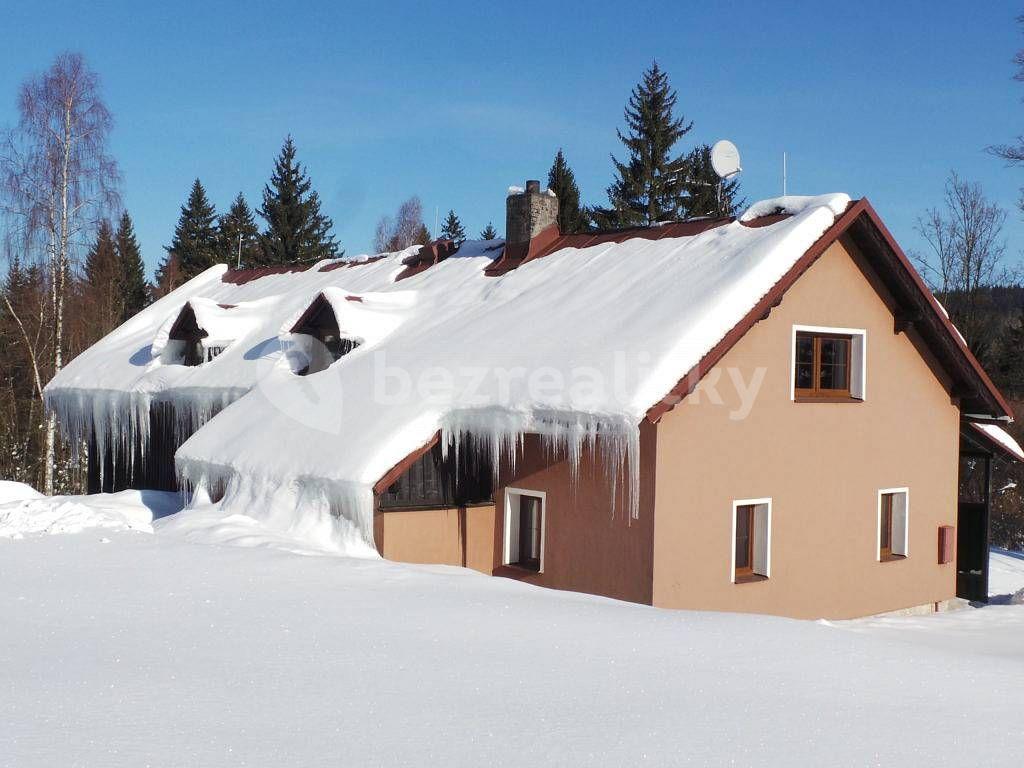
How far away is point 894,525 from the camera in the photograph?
12789 mm

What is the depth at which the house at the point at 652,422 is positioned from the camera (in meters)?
10.2

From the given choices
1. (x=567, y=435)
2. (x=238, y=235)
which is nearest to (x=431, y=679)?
(x=567, y=435)

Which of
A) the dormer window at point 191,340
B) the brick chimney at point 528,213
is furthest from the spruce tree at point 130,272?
the brick chimney at point 528,213

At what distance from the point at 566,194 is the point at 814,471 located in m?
26.9

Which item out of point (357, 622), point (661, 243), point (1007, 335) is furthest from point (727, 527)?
point (1007, 335)

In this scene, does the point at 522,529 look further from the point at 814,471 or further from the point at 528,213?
the point at 528,213

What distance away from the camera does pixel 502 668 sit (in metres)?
5.79

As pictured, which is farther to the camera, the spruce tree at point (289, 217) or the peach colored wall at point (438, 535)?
the spruce tree at point (289, 217)

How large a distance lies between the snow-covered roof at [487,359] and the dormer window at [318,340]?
0.24m

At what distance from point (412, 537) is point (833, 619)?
537 cm

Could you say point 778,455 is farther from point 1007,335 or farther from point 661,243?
point 1007,335

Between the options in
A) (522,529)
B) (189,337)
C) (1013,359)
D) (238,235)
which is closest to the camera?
(522,529)

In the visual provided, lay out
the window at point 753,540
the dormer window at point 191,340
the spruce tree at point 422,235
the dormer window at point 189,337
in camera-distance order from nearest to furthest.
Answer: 1. the window at point 753,540
2. the dormer window at point 191,340
3. the dormer window at point 189,337
4. the spruce tree at point 422,235

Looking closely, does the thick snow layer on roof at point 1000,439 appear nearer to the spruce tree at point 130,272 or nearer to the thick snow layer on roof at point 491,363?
the thick snow layer on roof at point 491,363
